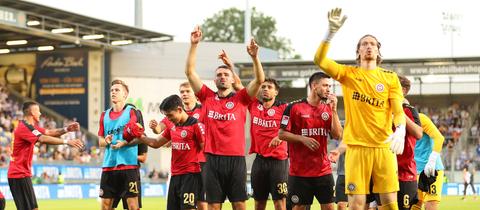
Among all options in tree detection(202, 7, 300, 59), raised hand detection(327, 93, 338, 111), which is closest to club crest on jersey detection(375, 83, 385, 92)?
raised hand detection(327, 93, 338, 111)

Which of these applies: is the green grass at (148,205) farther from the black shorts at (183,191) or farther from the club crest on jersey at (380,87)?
the club crest on jersey at (380,87)

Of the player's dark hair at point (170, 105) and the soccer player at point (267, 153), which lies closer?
the player's dark hair at point (170, 105)

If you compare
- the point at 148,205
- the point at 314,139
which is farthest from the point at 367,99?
the point at 148,205

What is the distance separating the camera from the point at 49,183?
127 ft

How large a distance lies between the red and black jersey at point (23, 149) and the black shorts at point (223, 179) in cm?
375

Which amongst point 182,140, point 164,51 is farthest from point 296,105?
point 164,51

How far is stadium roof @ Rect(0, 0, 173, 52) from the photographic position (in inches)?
1629

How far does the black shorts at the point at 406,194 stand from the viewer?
12.4m

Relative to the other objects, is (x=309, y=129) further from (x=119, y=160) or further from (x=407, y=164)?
(x=119, y=160)

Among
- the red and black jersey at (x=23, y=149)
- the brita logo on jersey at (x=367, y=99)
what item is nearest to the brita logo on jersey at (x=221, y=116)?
the brita logo on jersey at (x=367, y=99)

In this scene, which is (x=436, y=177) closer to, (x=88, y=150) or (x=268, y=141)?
(x=268, y=141)

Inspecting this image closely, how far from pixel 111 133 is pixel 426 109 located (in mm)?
43146

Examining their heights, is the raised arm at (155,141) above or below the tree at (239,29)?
below

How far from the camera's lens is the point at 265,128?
14.8 m
